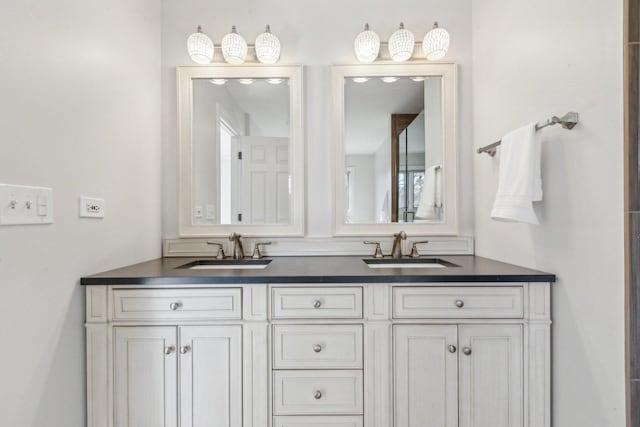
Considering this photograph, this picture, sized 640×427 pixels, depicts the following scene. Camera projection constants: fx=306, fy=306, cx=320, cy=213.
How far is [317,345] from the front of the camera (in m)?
1.16

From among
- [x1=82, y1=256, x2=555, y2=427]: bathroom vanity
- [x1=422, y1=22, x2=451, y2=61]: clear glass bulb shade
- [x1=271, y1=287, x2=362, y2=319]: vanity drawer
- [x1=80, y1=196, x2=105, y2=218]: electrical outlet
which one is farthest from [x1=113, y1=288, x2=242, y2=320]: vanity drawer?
[x1=422, y1=22, x2=451, y2=61]: clear glass bulb shade

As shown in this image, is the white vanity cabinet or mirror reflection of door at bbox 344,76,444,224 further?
mirror reflection of door at bbox 344,76,444,224

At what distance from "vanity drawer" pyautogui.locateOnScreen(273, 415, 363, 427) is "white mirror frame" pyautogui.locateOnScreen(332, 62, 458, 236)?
878mm

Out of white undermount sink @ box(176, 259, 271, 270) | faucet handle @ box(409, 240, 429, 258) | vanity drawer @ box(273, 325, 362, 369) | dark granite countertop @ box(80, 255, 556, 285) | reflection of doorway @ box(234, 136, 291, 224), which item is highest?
reflection of doorway @ box(234, 136, 291, 224)

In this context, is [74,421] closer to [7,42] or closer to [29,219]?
[29,219]

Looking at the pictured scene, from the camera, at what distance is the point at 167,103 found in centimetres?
176

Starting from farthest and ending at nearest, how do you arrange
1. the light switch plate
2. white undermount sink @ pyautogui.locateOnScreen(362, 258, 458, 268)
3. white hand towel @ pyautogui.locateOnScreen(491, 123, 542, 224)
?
white undermount sink @ pyautogui.locateOnScreen(362, 258, 458, 268) < white hand towel @ pyautogui.locateOnScreen(491, 123, 542, 224) < the light switch plate

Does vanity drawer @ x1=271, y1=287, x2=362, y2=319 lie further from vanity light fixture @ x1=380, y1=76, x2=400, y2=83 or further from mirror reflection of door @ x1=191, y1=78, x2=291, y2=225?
vanity light fixture @ x1=380, y1=76, x2=400, y2=83

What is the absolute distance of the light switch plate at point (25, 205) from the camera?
850 mm

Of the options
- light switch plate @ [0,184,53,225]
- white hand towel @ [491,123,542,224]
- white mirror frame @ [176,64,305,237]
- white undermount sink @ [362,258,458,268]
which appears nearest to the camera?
light switch plate @ [0,184,53,225]

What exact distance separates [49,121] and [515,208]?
1.67 metres

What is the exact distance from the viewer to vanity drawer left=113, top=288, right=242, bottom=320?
115cm

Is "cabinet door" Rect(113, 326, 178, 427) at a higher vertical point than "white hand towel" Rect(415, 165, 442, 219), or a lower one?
lower

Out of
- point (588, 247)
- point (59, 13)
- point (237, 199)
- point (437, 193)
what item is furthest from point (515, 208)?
point (59, 13)
